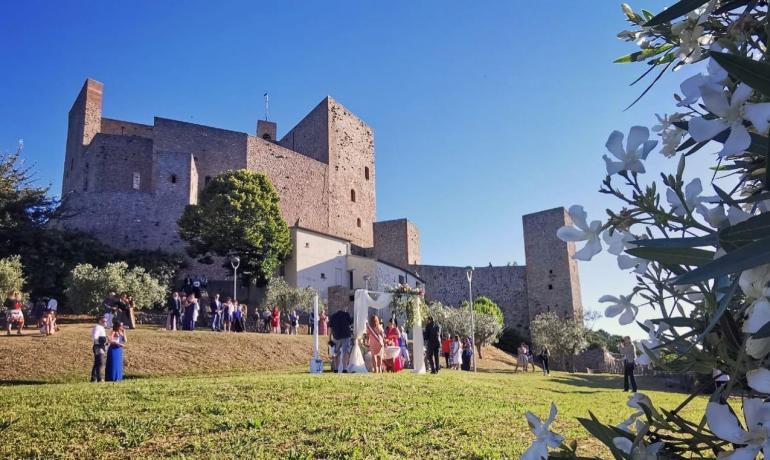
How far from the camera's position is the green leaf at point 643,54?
1784 millimetres

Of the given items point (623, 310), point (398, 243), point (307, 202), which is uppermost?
point (307, 202)

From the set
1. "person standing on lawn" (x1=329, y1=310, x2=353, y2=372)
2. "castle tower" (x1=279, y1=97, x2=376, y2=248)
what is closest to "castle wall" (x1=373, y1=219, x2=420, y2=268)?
"castle tower" (x1=279, y1=97, x2=376, y2=248)

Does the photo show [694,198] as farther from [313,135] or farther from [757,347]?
[313,135]

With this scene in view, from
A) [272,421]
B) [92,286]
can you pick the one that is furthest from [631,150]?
[92,286]

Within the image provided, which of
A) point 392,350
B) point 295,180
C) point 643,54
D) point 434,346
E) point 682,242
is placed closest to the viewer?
point 682,242

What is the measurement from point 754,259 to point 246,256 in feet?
105

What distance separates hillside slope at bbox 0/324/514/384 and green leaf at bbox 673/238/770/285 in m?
13.7

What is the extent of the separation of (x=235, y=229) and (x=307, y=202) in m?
12.2

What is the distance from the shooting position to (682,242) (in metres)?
1.04

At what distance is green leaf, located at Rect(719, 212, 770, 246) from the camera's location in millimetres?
899

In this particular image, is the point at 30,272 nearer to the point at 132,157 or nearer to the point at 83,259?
the point at 83,259

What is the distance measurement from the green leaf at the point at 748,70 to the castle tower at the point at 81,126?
4539 cm

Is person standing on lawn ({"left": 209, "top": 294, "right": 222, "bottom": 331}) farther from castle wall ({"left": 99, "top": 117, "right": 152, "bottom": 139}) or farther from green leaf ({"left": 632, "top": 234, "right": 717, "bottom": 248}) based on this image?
castle wall ({"left": 99, "top": 117, "right": 152, "bottom": 139})

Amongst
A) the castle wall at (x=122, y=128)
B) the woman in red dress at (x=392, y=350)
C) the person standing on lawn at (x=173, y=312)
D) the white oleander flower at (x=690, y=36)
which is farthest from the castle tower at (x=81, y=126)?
the white oleander flower at (x=690, y=36)
